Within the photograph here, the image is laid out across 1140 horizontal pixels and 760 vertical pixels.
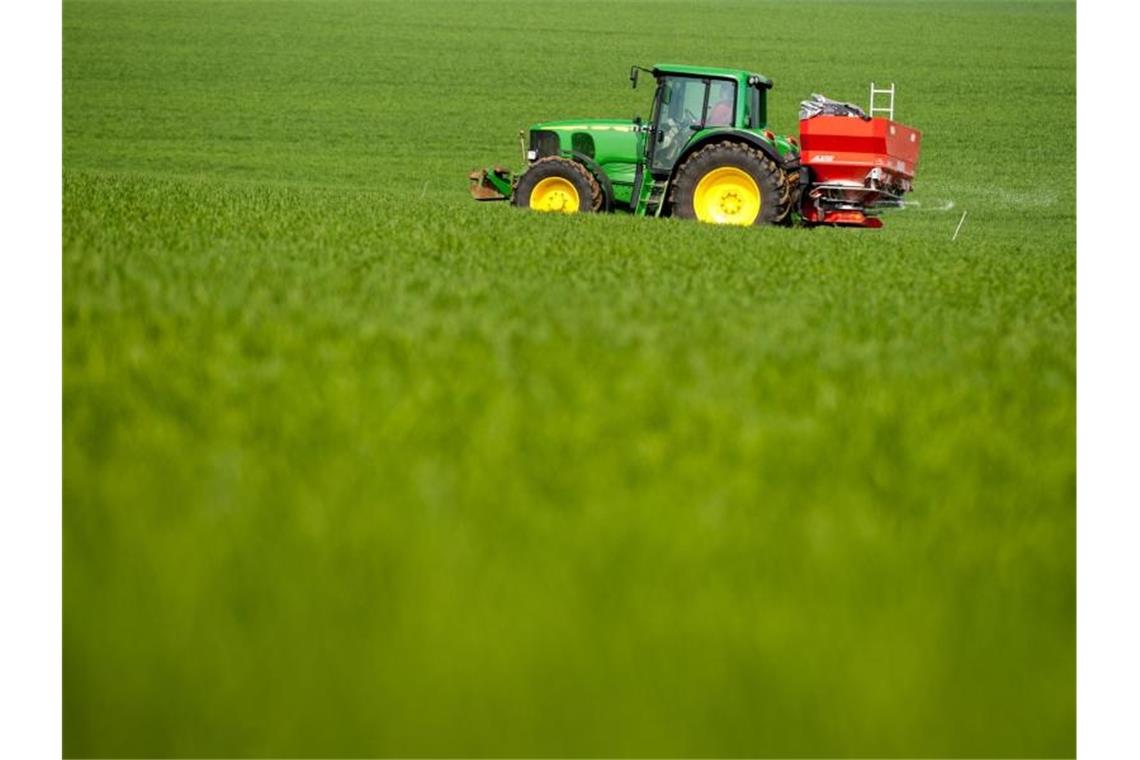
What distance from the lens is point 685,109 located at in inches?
584

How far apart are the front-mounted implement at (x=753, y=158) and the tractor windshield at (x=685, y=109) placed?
10 millimetres

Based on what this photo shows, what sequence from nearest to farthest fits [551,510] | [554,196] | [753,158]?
[551,510] → [753,158] → [554,196]

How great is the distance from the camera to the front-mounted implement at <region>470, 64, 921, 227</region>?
1452cm

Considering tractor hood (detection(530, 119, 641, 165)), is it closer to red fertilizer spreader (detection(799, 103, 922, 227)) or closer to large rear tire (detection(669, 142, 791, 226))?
large rear tire (detection(669, 142, 791, 226))

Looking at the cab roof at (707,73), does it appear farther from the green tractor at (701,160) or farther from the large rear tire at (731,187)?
the large rear tire at (731,187)

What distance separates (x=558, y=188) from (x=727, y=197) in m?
2.12

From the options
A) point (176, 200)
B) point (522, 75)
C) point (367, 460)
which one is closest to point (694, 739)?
point (367, 460)

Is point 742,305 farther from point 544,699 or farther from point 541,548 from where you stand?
point 544,699

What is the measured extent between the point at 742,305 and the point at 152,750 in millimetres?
4840

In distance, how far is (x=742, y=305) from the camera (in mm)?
7172

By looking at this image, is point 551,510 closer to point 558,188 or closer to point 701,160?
point 701,160

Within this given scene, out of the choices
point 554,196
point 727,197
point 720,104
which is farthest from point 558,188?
point 720,104

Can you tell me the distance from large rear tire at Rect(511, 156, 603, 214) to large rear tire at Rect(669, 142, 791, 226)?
1168 millimetres

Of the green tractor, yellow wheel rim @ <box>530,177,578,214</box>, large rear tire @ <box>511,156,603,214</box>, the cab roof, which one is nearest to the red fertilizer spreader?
the green tractor
